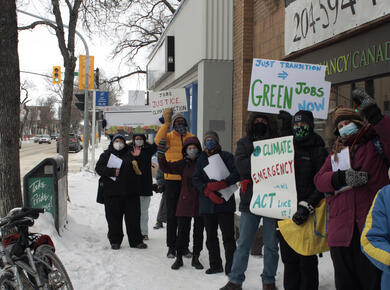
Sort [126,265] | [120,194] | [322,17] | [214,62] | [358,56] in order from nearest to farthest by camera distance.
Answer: [358,56] → [126,265] → [322,17] → [120,194] → [214,62]

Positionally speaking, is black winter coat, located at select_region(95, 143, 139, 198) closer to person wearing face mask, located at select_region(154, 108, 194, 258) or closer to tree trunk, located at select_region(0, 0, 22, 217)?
person wearing face mask, located at select_region(154, 108, 194, 258)

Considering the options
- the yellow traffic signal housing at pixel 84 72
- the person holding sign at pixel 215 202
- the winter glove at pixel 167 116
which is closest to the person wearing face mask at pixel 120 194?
the winter glove at pixel 167 116

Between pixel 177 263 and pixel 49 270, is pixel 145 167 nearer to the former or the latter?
pixel 177 263

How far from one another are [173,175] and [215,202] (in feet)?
3.52

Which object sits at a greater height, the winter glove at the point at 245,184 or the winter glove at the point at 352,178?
the winter glove at the point at 352,178

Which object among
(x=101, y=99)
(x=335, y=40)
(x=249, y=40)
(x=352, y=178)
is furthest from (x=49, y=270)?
(x=101, y=99)

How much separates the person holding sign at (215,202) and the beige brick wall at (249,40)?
10.3 ft

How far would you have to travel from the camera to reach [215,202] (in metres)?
4.82

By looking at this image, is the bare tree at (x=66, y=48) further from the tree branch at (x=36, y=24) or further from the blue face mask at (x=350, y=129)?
the blue face mask at (x=350, y=129)

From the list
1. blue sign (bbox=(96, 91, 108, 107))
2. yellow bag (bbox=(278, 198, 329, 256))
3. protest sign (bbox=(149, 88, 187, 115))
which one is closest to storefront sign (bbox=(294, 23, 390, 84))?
yellow bag (bbox=(278, 198, 329, 256))

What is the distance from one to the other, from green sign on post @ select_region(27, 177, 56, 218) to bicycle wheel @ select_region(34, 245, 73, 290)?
9.47ft

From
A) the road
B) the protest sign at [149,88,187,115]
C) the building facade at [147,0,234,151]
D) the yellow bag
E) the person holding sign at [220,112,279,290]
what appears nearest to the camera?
the yellow bag

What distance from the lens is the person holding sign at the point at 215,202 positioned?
4.88 metres

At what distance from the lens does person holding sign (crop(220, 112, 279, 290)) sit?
4.35 metres
